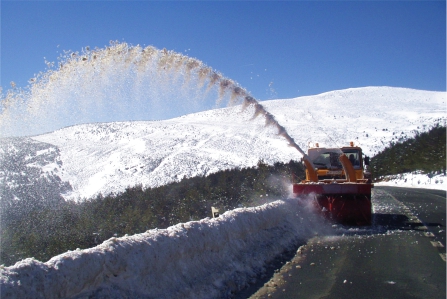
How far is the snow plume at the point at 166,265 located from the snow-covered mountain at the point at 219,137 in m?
6.00

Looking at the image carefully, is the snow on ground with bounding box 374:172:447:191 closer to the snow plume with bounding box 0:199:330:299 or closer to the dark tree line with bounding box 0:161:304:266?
the dark tree line with bounding box 0:161:304:266

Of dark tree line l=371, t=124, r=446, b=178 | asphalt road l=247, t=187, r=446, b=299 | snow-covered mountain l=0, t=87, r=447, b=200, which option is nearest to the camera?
asphalt road l=247, t=187, r=446, b=299

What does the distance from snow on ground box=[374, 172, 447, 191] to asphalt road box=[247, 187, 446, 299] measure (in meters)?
21.9

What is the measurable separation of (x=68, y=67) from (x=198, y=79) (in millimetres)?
3642

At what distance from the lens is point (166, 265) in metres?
6.50

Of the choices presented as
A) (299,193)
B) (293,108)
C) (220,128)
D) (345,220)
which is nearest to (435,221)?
(345,220)

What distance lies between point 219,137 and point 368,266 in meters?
57.6

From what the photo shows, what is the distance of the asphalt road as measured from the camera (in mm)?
6941

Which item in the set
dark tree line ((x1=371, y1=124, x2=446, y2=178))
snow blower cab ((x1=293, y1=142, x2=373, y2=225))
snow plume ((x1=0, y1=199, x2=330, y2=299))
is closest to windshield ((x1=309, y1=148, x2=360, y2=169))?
snow blower cab ((x1=293, y1=142, x2=373, y2=225))

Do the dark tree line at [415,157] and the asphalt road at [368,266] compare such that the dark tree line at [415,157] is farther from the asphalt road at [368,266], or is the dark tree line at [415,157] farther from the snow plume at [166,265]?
the snow plume at [166,265]

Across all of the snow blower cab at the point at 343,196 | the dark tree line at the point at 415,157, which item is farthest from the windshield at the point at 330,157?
the dark tree line at the point at 415,157

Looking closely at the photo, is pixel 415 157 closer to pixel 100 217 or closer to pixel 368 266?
pixel 368 266

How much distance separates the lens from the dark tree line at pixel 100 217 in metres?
7.72

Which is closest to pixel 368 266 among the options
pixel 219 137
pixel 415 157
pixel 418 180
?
pixel 418 180
